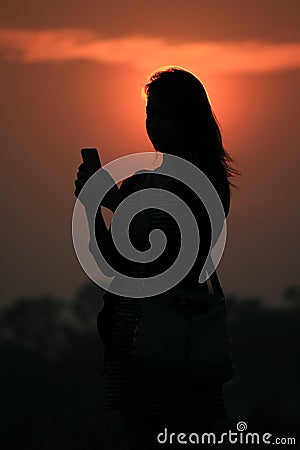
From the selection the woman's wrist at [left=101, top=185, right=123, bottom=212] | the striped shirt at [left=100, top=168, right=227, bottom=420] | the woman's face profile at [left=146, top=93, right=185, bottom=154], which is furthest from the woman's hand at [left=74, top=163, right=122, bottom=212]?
the woman's face profile at [left=146, top=93, right=185, bottom=154]

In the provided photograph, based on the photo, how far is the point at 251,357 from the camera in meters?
31.8

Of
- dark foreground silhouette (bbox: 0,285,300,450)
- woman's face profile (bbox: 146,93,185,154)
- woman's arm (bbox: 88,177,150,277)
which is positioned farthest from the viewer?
dark foreground silhouette (bbox: 0,285,300,450)

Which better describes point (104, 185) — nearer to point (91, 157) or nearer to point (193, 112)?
point (91, 157)

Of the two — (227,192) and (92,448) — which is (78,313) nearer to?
(92,448)

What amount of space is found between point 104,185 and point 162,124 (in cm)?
32

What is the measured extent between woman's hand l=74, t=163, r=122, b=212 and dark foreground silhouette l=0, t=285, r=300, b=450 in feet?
2.64

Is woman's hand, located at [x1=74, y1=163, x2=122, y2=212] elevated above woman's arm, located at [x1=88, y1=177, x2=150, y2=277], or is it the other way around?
woman's hand, located at [x1=74, y1=163, x2=122, y2=212]

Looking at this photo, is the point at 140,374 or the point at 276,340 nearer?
the point at 140,374

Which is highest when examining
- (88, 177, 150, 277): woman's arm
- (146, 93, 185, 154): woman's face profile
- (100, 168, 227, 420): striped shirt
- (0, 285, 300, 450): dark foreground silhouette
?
(0, 285, 300, 450): dark foreground silhouette

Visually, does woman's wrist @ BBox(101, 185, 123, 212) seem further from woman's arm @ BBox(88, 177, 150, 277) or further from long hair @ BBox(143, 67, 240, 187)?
long hair @ BBox(143, 67, 240, 187)

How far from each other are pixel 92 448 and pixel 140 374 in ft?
13.1

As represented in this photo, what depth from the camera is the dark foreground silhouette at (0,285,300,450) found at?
9.73m

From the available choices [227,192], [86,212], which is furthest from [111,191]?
[227,192]

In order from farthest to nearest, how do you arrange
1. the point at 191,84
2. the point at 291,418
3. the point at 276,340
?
the point at 276,340 < the point at 291,418 < the point at 191,84
